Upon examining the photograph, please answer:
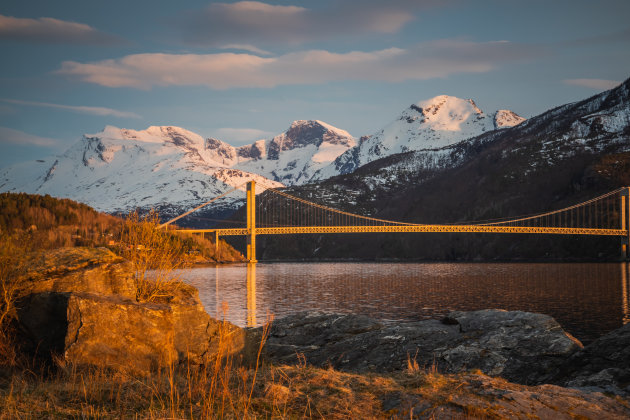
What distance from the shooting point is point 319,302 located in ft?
140

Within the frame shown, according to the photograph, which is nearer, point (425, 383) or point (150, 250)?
point (425, 383)

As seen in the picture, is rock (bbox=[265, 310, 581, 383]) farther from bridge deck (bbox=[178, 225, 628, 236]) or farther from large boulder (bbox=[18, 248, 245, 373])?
bridge deck (bbox=[178, 225, 628, 236])

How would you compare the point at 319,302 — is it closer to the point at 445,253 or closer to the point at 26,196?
the point at 26,196

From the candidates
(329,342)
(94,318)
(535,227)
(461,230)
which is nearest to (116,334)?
(94,318)

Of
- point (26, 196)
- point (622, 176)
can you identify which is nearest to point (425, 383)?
point (26, 196)

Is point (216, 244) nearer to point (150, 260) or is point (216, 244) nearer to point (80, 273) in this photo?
point (150, 260)

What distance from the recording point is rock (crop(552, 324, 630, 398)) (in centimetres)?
884

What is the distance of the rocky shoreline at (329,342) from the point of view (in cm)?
859

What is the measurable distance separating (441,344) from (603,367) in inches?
170

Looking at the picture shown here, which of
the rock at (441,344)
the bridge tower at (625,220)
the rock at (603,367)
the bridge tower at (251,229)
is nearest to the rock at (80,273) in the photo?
the rock at (441,344)

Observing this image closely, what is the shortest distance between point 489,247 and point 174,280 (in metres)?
162

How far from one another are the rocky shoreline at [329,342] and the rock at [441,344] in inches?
1.2

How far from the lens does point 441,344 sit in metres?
13.4

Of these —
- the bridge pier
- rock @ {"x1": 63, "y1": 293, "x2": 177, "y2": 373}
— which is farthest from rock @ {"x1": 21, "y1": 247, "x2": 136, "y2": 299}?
the bridge pier
